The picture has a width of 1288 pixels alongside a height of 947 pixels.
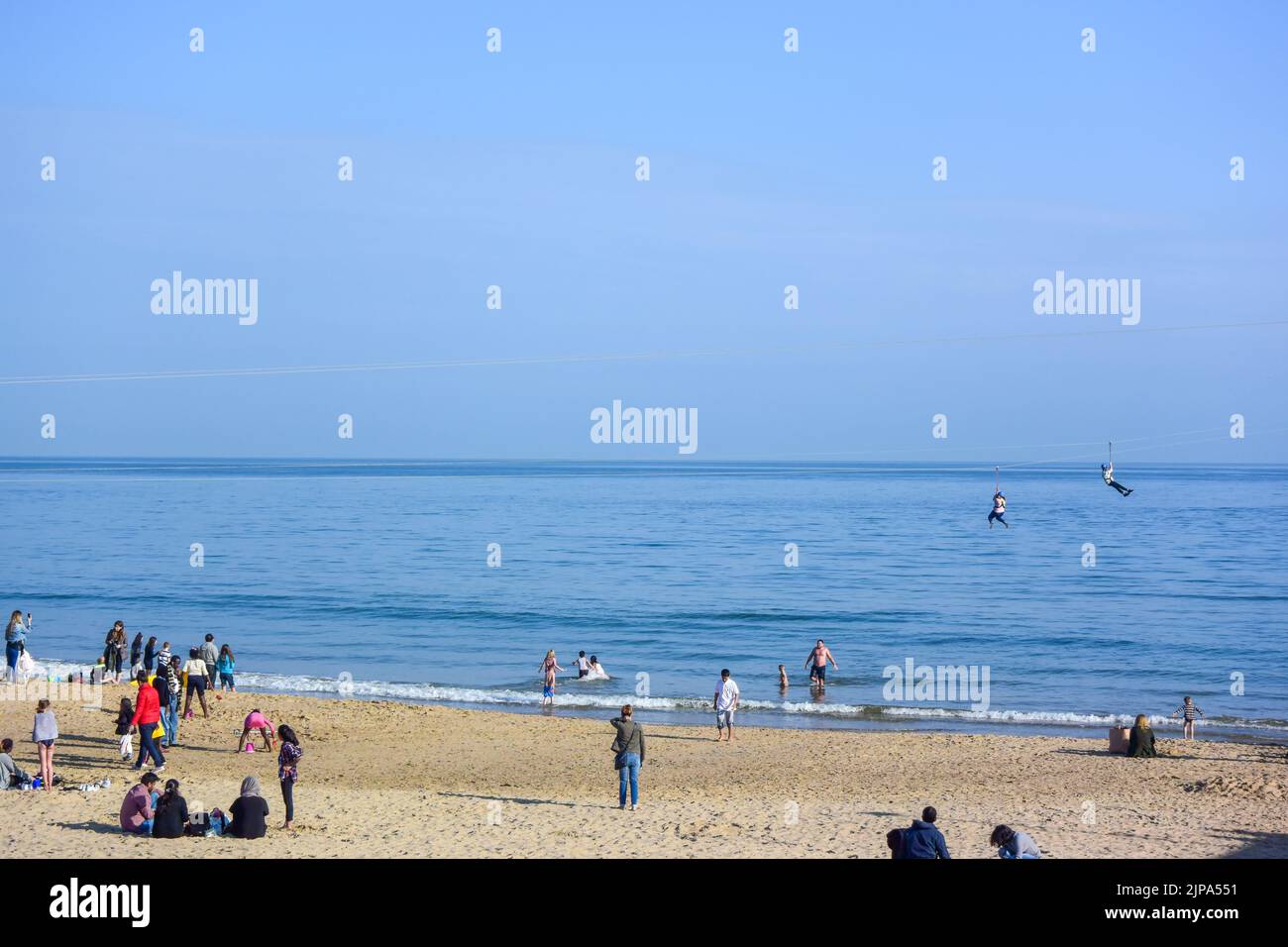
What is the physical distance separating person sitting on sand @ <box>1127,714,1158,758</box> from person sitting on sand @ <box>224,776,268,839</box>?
17232 mm

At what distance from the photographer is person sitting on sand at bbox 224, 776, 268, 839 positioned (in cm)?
1605

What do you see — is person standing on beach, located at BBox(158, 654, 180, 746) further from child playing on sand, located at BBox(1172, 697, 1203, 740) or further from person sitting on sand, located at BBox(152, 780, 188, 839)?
child playing on sand, located at BBox(1172, 697, 1203, 740)

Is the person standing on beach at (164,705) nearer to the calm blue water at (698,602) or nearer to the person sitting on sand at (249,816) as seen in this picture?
the person sitting on sand at (249,816)

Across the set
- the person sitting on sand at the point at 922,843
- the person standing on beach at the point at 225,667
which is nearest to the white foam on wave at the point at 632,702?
the person standing on beach at the point at 225,667

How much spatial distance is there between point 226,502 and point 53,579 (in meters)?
66.9

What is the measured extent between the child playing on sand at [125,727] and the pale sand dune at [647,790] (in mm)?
360

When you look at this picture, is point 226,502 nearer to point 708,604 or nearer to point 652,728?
point 708,604

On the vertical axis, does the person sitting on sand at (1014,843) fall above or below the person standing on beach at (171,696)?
below

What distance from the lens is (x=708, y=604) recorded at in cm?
5156

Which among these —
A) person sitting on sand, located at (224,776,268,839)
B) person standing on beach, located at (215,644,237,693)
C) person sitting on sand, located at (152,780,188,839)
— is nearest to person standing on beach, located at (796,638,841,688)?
person standing on beach, located at (215,644,237,693)

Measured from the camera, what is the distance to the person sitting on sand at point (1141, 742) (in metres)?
24.1
